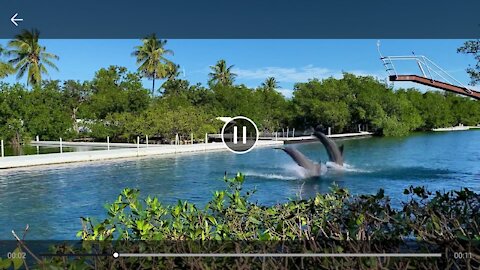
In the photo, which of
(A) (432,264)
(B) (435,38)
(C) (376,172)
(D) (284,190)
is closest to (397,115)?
(C) (376,172)

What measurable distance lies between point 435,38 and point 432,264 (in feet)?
2.75

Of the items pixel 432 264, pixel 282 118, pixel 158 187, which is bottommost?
pixel 158 187

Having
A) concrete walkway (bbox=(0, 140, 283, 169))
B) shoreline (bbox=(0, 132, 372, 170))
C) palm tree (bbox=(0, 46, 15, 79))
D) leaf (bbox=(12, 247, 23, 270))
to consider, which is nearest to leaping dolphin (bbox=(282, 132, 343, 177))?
shoreline (bbox=(0, 132, 372, 170))

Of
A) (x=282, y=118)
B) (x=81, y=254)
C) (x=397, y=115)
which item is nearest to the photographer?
(x=81, y=254)

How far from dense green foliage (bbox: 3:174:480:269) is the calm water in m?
2.97

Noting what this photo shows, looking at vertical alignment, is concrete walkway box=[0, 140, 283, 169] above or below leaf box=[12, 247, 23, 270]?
below

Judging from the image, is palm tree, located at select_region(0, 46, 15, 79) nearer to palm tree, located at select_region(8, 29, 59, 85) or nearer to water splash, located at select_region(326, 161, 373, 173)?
palm tree, located at select_region(8, 29, 59, 85)

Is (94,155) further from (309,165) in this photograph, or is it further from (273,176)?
(309,165)

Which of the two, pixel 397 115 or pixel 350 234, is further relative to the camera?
pixel 397 115

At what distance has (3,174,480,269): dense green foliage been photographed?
3.24ft

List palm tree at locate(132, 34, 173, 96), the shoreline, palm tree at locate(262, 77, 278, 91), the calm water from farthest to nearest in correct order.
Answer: palm tree at locate(132, 34, 173, 96), the shoreline, palm tree at locate(262, 77, 278, 91), the calm water

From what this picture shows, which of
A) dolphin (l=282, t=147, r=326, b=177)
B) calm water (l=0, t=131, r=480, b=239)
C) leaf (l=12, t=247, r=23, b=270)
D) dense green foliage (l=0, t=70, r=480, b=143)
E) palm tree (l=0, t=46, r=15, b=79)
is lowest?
calm water (l=0, t=131, r=480, b=239)

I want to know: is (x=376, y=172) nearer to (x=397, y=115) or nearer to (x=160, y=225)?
(x=397, y=115)

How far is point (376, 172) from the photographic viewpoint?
9.75 meters
